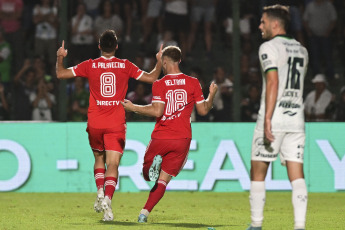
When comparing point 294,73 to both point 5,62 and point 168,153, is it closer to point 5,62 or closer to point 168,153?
point 168,153

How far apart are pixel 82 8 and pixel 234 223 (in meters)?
8.37

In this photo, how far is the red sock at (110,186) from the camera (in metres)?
9.15

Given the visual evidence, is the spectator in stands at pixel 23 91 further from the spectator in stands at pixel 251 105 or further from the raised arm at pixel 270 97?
the raised arm at pixel 270 97

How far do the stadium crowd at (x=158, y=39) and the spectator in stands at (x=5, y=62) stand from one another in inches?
0.7

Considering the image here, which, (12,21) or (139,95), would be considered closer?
(139,95)

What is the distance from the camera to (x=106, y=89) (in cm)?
942

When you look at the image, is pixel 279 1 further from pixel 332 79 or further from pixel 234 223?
pixel 234 223

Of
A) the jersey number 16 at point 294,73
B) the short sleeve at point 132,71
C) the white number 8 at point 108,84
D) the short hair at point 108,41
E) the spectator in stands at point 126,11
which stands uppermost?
the spectator in stands at point 126,11

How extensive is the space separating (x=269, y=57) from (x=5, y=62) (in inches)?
384

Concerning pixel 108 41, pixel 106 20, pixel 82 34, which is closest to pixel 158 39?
pixel 106 20

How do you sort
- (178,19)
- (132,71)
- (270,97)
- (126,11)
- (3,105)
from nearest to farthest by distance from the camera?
(270,97) → (132,71) → (3,105) → (178,19) → (126,11)

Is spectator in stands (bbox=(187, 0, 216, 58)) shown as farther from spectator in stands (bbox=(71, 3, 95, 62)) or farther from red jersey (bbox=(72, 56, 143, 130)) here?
red jersey (bbox=(72, 56, 143, 130))

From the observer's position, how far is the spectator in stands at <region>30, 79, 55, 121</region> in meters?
14.8

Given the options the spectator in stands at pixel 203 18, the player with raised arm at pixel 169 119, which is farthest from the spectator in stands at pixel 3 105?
the player with raised arm at pixel 169 119
